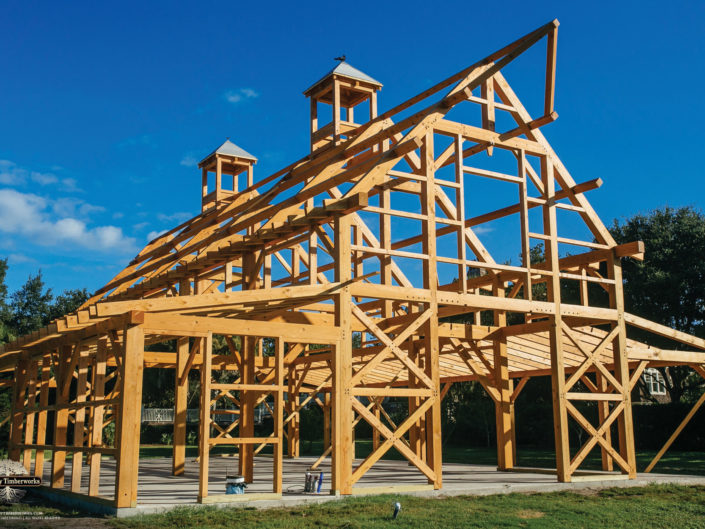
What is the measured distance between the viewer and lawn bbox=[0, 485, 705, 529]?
8.89m

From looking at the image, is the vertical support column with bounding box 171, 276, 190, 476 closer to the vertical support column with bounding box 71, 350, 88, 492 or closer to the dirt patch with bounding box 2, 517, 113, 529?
the vertical support column with bounding box 71, 350, 88, 492

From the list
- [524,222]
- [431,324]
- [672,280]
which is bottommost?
[431,324]

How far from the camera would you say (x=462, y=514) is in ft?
32.8

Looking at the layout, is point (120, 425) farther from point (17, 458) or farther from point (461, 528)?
point (17, 458)

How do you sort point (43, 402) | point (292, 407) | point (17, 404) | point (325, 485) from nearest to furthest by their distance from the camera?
point (43, 402), point (325, 485), point (17, 404), point (292, 407)

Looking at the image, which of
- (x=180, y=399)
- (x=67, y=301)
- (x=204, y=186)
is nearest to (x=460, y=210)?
(x=180, y=399)

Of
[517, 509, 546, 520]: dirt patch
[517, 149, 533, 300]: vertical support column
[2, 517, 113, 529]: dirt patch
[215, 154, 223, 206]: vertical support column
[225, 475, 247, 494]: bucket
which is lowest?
[517, 509, 546, 520]: dirt patch

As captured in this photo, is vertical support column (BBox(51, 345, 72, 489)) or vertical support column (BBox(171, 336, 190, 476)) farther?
vertical support column (BBox(171, 336, 190, 476))

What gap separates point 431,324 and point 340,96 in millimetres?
6865

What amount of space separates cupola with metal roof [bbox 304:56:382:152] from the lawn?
8408mm

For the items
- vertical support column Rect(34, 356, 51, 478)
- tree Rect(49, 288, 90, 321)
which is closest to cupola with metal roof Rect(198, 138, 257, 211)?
vertical support column Rect(34, 356, 51, 478)

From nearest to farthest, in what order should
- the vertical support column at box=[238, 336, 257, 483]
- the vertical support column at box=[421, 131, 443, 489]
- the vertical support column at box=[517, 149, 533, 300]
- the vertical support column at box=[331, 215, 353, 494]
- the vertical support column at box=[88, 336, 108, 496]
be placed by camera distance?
the vertical support column at box=[88, 336, 108, 496]
the vertical support column at box=[331, 215, 353, 494]
the vertical support column at box=[421, 131, 443, 489]
the vertical support column at box=[238, 336, 257, 483]
the vertical support column at box=[517, 149, 533, 300]

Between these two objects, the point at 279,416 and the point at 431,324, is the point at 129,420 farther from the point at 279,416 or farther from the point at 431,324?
the point at 431,324

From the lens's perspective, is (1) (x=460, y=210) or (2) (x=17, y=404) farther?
(2) (x=17, y=404)
